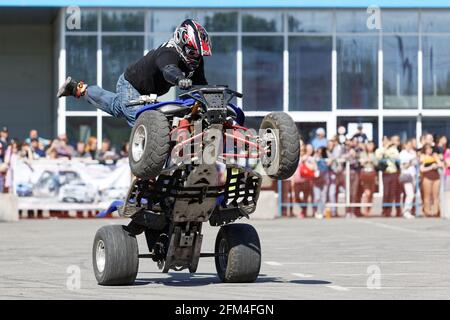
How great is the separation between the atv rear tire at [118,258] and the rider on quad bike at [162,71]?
44.5 inches

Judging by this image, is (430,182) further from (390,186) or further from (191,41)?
(191,41)

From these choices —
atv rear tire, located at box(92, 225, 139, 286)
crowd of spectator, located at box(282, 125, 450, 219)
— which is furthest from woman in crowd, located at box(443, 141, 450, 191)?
atv rear tire, located at box(92, 225, 139, 286)

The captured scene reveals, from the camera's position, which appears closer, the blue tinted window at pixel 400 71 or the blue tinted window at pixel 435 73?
the blue tinted window at pixel 400 71

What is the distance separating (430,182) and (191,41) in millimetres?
17288

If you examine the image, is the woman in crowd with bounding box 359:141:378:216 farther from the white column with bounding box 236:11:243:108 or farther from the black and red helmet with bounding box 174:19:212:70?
the black and red helmet with bounding box 174:19:212:70

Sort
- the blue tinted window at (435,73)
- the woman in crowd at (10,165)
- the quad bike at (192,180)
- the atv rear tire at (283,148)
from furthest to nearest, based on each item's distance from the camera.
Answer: the blue tinted window at (435,73), the woman in crowd at (10,165), the atv rear tire at (283,148), the quad bike at (192,180)

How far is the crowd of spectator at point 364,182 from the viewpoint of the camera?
2761 cm

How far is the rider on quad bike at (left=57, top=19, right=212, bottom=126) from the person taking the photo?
1146cm

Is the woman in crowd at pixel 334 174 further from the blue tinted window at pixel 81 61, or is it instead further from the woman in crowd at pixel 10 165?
the blue tinted window at pixel 81 61

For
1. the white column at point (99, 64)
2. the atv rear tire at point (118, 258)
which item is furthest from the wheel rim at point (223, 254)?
the white column at point (99, 64)

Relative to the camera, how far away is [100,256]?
475 inches

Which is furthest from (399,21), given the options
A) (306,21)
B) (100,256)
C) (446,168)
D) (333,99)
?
(100,256)

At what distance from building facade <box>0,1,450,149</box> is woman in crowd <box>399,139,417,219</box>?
7.04 meters

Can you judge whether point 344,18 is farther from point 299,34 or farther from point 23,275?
point 23,275
